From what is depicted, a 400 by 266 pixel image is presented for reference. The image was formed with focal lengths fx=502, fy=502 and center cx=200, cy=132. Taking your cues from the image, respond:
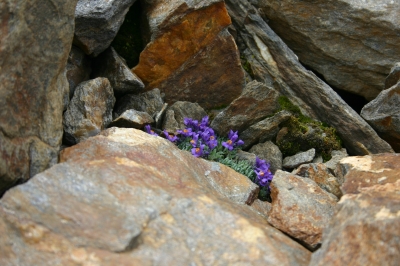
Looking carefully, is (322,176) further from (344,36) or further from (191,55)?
(344,36)

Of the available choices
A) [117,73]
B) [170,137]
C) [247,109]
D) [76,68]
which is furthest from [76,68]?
[247,109]

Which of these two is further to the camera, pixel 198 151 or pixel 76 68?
pixel 76 68

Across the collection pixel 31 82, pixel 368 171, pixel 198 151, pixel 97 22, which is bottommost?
pixel 198 151

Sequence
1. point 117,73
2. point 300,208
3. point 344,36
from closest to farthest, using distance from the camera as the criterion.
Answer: point 300,208
point 117,73
point 344,36

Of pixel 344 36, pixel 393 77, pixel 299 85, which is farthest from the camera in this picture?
pixel 344 36

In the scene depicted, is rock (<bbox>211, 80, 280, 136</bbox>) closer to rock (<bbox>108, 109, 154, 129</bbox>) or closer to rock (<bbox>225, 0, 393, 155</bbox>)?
rock (<bbox>225, 0, 393, 155</bbox>)

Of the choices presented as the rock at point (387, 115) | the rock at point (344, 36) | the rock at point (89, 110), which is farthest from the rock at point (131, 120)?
the rock at point (387, 115)

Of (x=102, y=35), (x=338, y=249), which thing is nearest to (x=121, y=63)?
(x=102, y=35)

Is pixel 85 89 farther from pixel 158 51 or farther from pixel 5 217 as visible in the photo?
pixel 5 217
